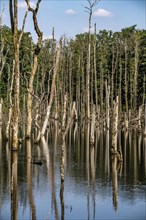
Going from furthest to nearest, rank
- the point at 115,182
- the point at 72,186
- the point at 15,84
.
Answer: the point at 15,84
the point at 115,182
the point at 72,186

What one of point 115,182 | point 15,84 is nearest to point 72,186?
point 115,182

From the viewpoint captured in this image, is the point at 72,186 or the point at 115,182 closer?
the point at 72,186

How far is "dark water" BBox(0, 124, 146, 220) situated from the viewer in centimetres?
1260

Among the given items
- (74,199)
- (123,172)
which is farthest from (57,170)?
(74,199)

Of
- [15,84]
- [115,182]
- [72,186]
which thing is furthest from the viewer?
[15,84]

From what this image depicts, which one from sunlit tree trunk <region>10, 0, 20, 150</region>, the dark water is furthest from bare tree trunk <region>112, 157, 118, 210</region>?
sunlit tree trunk <region>10, 0, 20, 150</region>

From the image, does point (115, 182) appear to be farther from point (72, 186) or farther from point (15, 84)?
point (15, 84)

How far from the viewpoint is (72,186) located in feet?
51.4

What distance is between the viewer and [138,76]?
57312 mm

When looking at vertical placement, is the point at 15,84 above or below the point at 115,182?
above

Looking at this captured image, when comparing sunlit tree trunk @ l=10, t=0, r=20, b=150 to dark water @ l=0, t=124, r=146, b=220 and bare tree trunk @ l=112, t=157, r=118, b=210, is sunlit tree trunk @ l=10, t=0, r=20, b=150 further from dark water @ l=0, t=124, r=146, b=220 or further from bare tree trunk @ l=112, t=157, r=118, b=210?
bare tree trunk @ l=112, t=157, r=118, b=210

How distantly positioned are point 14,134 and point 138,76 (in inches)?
1382

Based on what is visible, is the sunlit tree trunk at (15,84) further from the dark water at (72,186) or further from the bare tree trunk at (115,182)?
the bare tree trunk at (115,182)

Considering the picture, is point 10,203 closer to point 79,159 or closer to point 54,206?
point 54,206
